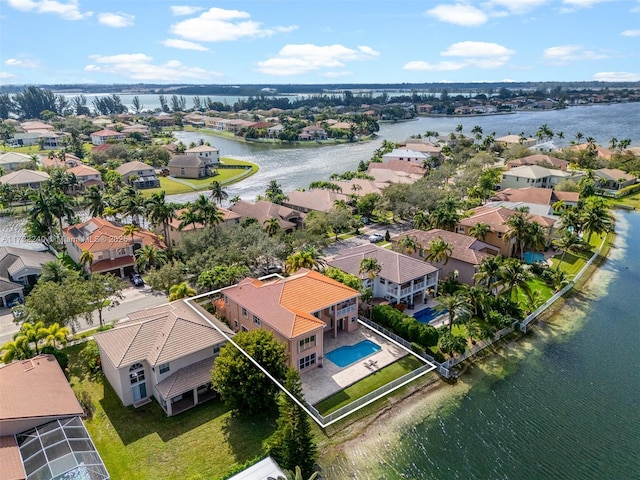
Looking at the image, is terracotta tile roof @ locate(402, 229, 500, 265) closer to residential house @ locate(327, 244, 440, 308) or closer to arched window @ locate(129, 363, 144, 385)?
residential house @ locate(327, 244, 440, 308)

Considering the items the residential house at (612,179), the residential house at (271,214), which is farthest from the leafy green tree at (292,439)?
the residential house at (612,179)

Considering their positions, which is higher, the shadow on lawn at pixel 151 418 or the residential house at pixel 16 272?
the residential house at pixel 16 272

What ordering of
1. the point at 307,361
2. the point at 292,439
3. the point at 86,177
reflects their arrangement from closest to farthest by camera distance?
the point at 292,439 → the point at 307,361 → the point at 86,177

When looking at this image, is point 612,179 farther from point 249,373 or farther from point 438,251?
point 249,373

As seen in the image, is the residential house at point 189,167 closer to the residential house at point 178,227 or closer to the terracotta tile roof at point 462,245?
the residential house at point 178,227

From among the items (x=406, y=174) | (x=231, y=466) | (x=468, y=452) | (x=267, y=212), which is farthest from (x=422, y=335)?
(x=406, y=174)

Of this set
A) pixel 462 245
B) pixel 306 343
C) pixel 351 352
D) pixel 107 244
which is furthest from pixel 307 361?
pixel 107 244
